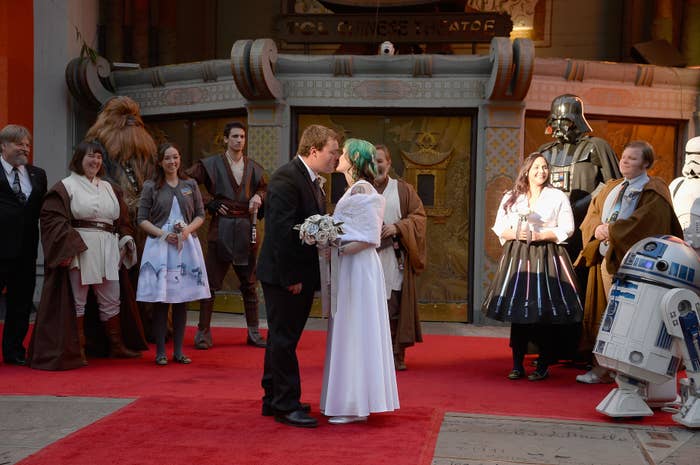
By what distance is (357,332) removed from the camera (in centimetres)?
430

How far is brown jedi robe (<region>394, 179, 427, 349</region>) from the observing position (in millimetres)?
5996

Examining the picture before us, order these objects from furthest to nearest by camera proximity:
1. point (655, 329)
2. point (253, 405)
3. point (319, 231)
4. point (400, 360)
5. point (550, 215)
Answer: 1. point (400, 360)
2. point (550, 215)
3. point (253, 405)
4. point (655, 329)
5. point (319, 231)

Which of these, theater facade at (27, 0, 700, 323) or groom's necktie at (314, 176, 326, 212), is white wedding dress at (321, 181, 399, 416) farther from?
theater facade at (27, 0, 700, 323)

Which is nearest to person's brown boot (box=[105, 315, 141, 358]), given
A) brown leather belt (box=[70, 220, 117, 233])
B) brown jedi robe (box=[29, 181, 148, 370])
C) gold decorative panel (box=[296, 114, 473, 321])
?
brown jedi robe (box=[29, 181, 148, 370])

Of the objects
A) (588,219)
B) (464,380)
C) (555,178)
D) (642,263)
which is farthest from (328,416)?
(555,178)

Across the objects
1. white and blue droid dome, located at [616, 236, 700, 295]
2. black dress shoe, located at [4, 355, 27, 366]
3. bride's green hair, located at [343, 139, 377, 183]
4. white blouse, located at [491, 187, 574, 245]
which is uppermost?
bride's green hair, located at [343, 139, 377, 183]

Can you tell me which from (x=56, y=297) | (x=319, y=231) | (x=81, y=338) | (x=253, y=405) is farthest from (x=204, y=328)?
(x=319, y=231)

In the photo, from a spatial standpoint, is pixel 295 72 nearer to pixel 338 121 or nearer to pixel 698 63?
pixel 338 121

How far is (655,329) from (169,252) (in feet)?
11.2

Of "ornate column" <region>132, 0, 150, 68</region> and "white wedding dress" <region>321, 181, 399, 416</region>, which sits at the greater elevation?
"ornate column" <region>132, 0, 150, 68</region>

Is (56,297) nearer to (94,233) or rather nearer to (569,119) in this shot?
(94,233)

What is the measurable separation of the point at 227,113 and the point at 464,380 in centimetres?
455

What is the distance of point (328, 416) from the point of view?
4391 millimetres

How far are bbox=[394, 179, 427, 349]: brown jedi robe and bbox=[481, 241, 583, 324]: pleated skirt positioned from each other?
578 millimetres
